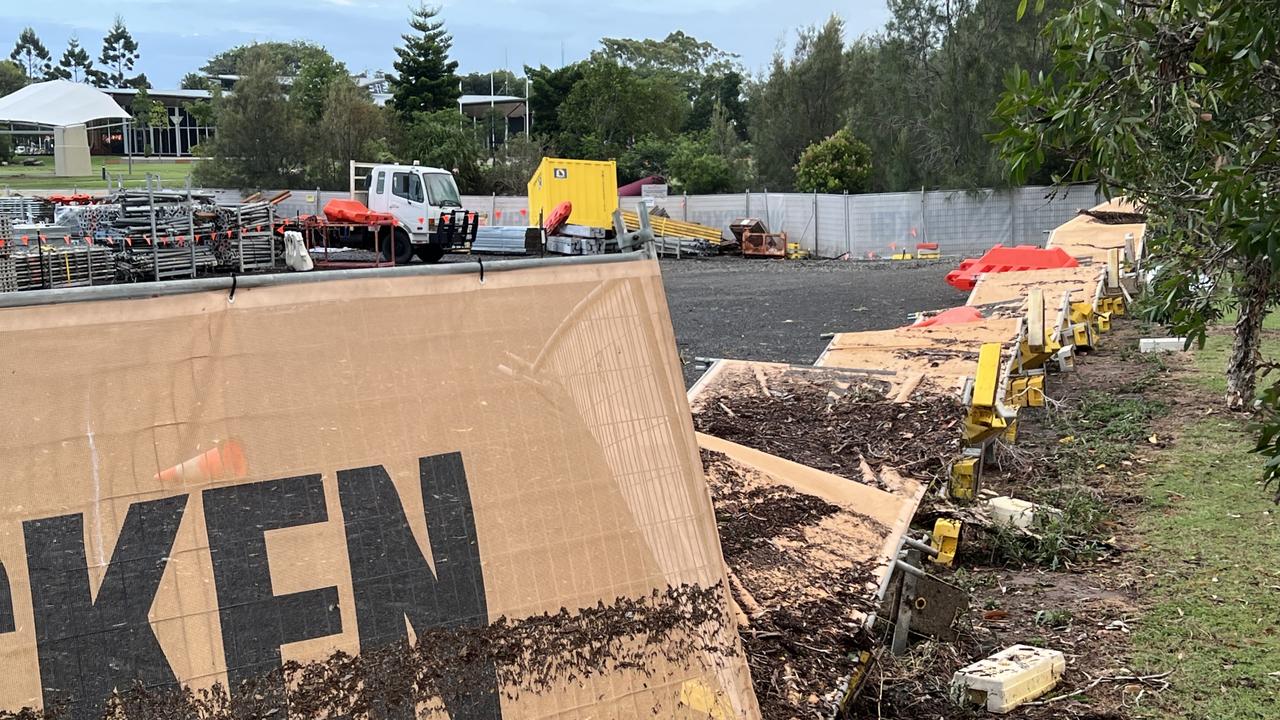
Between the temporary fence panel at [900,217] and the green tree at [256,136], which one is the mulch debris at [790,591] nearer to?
the temporary fence panel at [900,217]

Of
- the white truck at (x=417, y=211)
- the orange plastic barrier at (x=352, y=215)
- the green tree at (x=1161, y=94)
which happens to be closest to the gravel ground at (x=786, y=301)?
the white truck at (x=417, y=211)

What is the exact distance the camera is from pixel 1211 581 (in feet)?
21.6

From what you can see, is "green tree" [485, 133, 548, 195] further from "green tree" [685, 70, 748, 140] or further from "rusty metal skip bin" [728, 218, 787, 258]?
"green tree" [685, 70, 748, 140]

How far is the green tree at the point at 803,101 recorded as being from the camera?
4506 centimetres

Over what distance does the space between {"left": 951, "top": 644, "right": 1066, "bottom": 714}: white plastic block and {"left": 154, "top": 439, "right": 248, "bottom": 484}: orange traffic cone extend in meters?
3.33

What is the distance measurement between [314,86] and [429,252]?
1077 inches

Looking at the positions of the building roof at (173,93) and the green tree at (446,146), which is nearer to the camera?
the green tree at (446,146)

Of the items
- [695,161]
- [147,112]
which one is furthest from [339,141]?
[147,112]

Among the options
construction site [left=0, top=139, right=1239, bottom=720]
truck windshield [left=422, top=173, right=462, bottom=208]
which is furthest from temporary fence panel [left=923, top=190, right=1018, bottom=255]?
construction site [left=0, top=139, right=1239, bottom=720]

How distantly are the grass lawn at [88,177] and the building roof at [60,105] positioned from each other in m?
4.37

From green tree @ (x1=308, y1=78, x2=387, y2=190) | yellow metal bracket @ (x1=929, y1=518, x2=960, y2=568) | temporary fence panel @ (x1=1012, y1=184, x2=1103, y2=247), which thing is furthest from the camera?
green tree @ (x1=308, y1=78, x2=387, y2=190)

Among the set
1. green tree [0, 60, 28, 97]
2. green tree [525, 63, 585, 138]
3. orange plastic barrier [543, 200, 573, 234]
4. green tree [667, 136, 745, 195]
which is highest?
green tree [0, 60, 28, 97]

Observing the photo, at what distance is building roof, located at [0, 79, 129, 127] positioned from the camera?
33.8 meters

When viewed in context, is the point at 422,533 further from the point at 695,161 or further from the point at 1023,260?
the point at 695,161
